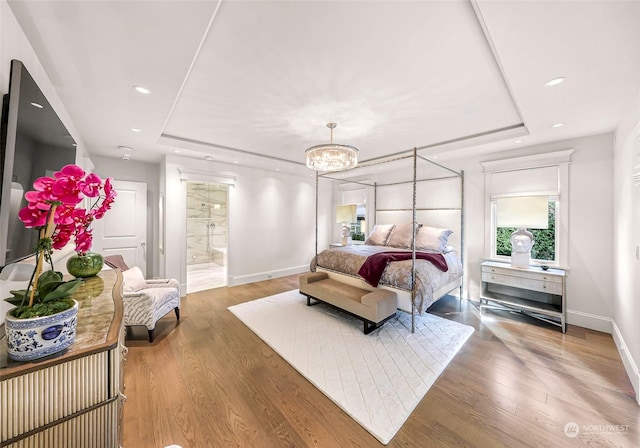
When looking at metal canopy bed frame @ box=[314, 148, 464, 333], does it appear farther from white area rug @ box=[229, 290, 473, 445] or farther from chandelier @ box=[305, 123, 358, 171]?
chandelier @ box=[305, 123, 358, 171]

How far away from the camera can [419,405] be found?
189cm

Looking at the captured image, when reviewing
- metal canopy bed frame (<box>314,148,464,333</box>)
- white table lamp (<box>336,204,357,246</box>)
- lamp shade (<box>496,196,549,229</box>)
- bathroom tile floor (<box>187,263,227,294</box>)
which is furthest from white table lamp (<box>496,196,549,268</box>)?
bathroom tile floor (<box>187,263,227,294</box>)

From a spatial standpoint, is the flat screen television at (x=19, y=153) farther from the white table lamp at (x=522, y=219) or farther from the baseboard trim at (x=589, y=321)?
the baseboard trim at (x=589, y=321)

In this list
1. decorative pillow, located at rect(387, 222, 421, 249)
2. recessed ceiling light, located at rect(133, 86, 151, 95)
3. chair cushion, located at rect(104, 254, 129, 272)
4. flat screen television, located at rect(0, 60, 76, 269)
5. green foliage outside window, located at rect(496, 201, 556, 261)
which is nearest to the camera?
flat screen television, located at rect(0, 60, 76, 269)

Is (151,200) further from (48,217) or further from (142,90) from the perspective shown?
(48,217)

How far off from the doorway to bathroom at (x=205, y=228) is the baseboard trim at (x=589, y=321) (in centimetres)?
689

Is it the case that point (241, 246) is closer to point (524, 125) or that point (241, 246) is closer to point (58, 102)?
point (58, 102)

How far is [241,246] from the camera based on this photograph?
16.8 feet

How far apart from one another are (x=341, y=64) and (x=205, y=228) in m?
6.50

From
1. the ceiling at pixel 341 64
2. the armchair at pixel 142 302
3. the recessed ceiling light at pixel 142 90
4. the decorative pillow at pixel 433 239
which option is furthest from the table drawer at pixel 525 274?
the recessed ceiling light at pixel 142 90

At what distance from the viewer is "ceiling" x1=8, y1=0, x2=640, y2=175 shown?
1.39m

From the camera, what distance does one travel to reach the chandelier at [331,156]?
3.05 metres

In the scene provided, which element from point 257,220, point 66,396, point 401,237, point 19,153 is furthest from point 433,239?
point 19,153

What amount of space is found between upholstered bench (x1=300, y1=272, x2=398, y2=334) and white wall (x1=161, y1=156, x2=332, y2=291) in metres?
1.96
